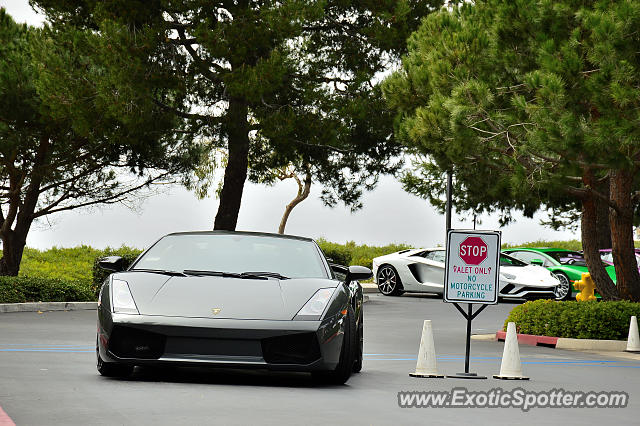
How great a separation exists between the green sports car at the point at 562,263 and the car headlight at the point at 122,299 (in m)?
19.5

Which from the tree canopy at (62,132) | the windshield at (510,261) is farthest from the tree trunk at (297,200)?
the windshield at (510,261)

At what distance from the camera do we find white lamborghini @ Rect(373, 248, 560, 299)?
2670 cm

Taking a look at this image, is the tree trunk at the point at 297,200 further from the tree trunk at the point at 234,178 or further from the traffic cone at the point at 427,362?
the traffic cone at the point at 427,362

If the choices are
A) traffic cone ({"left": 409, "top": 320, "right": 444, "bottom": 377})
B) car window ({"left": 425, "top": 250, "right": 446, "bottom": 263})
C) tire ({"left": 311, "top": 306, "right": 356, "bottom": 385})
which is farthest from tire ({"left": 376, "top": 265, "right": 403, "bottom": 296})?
tire ({"left": 311, "top": 306, "right": 356, "bottom": 385})

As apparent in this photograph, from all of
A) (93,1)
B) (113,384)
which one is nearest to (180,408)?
(113,384)

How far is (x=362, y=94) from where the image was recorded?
93.4 ft

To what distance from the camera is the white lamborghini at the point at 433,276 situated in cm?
2670

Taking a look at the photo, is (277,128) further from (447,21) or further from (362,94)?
(447,21)

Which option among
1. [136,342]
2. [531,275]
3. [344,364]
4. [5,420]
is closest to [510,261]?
[531,275]

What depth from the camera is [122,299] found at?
8703mm

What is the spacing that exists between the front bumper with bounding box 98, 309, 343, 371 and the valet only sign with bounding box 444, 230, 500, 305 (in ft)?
7.19

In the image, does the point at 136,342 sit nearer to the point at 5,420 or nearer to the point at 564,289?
the point at 5,420

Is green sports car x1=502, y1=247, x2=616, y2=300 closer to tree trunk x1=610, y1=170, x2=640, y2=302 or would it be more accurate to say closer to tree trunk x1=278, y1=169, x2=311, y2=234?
tree trunk x1=610, y1=170, x2=640, y2=302

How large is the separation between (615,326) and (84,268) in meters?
27.1
